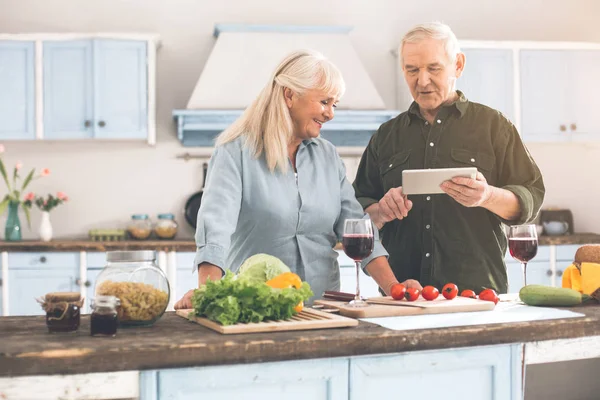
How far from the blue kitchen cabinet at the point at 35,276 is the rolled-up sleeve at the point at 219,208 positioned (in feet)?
8.98

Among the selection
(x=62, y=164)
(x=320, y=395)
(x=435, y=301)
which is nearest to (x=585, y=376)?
(x=435, y=301)

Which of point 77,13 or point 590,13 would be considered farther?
point 590,13

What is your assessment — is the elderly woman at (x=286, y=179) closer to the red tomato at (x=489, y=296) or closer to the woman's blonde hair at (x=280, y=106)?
the woman's blonde hair at (x=280, y=106)

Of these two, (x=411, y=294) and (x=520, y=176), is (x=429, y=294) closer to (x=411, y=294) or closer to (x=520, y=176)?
(x=411, y=294)

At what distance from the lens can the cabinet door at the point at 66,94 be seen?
16.4 feet

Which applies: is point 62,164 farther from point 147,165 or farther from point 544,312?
point 544,312

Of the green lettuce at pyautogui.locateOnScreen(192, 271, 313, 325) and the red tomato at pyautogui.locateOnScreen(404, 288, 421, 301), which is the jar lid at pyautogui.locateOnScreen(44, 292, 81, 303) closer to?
the green lettuce at pyautogui.locateOnScreen(192, 271, 313, 325)

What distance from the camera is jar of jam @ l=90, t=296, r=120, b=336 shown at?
1.59m

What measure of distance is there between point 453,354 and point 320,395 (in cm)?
35


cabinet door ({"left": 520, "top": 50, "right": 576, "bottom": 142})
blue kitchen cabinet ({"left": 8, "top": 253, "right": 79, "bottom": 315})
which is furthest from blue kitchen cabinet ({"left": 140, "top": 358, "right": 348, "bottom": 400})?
cabinet door ({"left": 520, "top": 50, "right": 576, "bottom": 142})

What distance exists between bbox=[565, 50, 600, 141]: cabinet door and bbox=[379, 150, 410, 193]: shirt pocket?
3.18 m

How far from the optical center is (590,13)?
601 cm

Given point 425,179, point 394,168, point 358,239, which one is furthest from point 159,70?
point 358,239

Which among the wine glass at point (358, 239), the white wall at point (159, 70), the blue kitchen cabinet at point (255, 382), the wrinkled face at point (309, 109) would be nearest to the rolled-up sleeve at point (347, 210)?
the wrinkled face at point (309, 109)
